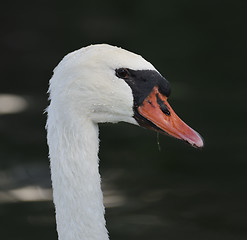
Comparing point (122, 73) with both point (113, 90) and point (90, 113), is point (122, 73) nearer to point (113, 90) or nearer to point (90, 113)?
point (113, 90)

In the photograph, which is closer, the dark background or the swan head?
the swan head

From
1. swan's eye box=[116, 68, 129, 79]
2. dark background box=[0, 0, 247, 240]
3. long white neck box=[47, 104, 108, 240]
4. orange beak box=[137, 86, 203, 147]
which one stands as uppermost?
dark background box=[0, 0, 247, 240]

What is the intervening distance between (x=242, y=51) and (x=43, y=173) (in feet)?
11.4

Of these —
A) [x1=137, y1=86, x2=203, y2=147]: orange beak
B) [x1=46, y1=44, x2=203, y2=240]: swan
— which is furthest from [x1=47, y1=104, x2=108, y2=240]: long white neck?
[x1=137, y1=86, x2=203, y2=147]: orange beak

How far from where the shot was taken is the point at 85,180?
165 inches

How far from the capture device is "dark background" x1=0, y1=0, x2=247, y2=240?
6.79m

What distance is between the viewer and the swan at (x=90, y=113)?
411 centimetres

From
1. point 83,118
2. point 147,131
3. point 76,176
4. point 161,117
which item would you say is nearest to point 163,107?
point 161,117

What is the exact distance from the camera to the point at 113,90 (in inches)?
164

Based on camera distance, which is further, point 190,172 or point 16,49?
point 16,49

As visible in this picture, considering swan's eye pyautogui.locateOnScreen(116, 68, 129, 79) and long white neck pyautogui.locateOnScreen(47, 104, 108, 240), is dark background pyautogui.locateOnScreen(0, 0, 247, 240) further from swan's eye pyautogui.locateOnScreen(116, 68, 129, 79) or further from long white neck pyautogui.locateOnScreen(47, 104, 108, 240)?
swan's eye pyautogui.locateOnScreen(116, 68, 129, 79)

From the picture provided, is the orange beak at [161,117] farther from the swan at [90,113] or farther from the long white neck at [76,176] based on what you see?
the long white neck at [76,176]

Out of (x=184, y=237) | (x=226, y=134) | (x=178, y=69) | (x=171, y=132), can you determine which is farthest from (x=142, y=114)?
(x=178, y=69)

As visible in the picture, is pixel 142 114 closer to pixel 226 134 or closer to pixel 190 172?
pixel 190 172
